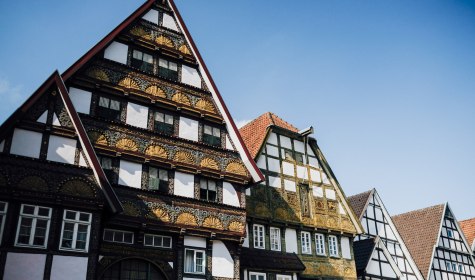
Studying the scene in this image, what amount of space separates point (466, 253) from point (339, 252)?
48.4 ft

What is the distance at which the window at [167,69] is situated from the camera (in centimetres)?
1929

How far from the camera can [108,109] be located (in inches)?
677

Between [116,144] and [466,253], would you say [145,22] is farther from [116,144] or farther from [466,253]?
[466,253]

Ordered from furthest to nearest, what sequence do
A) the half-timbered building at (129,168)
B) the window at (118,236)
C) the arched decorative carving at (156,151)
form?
the arched decorative carving at (156,151)
the window at (118,236)
the half-timbered building at (129,168)

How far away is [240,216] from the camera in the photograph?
60.5 ft

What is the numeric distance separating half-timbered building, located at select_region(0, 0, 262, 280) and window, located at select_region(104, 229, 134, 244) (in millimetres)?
33

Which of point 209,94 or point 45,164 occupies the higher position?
point 209,94

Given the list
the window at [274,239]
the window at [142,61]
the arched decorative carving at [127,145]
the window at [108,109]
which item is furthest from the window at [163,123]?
the window at [274,239]

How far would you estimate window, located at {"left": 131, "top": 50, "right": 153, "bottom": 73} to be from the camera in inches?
737

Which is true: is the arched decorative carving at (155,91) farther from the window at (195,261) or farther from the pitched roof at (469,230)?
the pitched roof at (469,230)

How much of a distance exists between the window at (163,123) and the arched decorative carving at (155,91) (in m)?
0.75

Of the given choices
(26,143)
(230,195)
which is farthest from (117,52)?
(230,195)

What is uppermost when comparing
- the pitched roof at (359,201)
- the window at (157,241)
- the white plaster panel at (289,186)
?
the pitched roof at (359,201)

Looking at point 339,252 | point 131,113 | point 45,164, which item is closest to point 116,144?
point 131,113
